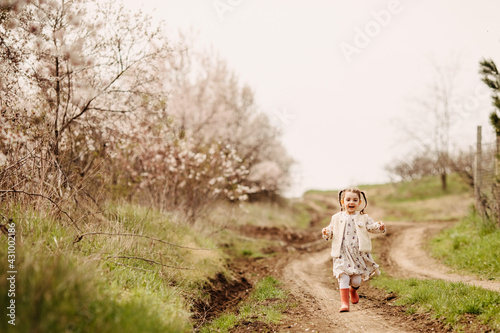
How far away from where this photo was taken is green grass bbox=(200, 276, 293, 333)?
590cm

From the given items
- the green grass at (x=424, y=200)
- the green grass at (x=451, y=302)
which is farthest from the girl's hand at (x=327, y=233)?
the green grass at (x=424, y=200)

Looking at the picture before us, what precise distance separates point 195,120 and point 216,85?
13.9 feet

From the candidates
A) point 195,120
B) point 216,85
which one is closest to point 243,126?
point 216,85

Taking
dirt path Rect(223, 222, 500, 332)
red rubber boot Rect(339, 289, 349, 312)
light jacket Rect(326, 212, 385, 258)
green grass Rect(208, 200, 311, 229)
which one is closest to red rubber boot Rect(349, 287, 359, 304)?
dirt path Rect(223, 222, 500, 332)

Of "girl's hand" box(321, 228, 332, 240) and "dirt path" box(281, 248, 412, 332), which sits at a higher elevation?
"girl's hand" box(321, 228, 332, 240)

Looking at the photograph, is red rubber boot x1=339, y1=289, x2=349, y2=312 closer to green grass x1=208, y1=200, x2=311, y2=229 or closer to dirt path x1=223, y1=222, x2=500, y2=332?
dirt path x1=223, y1=222, x2=500, y2=332

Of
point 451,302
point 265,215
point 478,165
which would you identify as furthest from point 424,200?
point 451,302

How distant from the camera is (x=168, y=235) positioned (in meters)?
9.13

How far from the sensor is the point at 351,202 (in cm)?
651

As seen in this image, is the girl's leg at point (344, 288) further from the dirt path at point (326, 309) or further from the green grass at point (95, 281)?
the green grass at point (95, 281)

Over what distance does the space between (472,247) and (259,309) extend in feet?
23.2

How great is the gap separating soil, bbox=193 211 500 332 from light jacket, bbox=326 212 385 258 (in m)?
1.05

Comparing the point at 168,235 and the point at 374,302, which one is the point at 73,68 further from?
the point at 374,302

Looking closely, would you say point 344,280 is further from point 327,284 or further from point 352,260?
point 327,284
